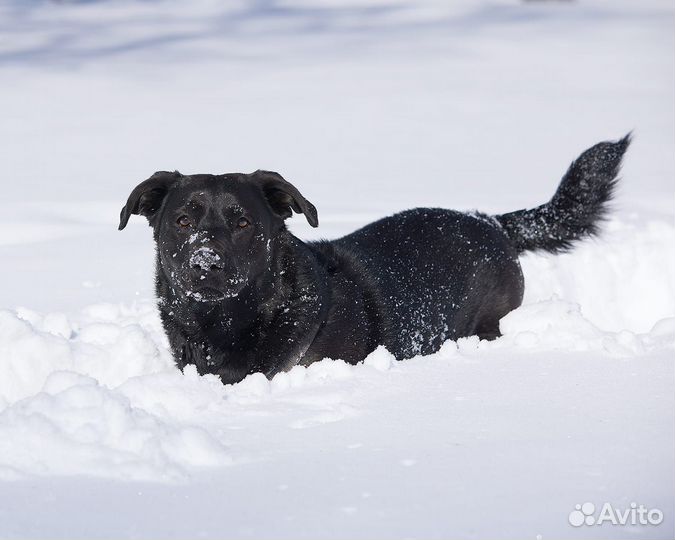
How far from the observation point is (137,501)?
2383mm

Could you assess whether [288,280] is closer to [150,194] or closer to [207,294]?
[207,294]

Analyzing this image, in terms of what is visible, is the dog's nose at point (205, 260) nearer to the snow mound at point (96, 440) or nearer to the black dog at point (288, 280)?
the black dog at point (288, 280)

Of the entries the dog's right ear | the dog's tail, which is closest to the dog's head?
the dog's right ear

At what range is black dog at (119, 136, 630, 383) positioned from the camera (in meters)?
3.99

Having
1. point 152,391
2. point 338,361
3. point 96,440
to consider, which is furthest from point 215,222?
point 96,440

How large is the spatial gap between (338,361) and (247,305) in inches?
25.9

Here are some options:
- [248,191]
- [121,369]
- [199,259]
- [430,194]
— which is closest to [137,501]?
[199,259]

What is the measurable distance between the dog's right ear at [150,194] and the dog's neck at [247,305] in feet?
1.14

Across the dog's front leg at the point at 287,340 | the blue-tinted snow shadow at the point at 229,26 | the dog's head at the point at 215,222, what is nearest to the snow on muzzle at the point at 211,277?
the dog's head at the point at 215,222

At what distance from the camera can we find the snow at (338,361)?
2404mm

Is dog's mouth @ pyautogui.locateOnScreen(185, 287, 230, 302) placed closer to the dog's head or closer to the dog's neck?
the dog's head

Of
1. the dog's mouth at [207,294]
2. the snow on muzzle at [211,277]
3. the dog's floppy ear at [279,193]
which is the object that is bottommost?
the dog's mouth at [207,294]

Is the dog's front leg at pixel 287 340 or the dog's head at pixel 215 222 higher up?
the dog's head at pixel 215 222

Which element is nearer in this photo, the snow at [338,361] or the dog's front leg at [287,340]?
the snow at [338,361]
